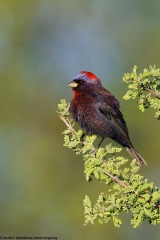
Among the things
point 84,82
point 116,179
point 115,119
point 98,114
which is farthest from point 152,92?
point 84,82

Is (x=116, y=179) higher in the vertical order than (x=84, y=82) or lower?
lower

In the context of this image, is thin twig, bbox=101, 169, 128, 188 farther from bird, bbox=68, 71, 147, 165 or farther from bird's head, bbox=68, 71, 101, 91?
bird's head, bbox=68, 71, 101, 91

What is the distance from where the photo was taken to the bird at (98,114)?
7.96 meters

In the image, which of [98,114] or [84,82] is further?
[84,82]

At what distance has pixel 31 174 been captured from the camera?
2122 cm

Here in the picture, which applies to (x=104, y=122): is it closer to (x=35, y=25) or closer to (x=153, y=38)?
(x=153, y=38)

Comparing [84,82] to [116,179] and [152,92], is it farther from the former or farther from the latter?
[116,179]

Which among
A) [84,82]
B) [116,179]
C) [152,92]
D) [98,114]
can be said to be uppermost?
[84,82]

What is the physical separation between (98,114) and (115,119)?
0.77 ft

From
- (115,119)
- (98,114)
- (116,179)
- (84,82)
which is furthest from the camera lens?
(84,82)

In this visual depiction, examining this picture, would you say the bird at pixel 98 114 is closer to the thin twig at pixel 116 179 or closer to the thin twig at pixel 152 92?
the thin twig at pixel 152 92

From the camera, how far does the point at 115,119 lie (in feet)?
26.9

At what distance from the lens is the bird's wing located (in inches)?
320


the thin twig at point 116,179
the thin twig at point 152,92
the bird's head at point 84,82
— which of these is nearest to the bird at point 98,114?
the bird's head at point 84,82
